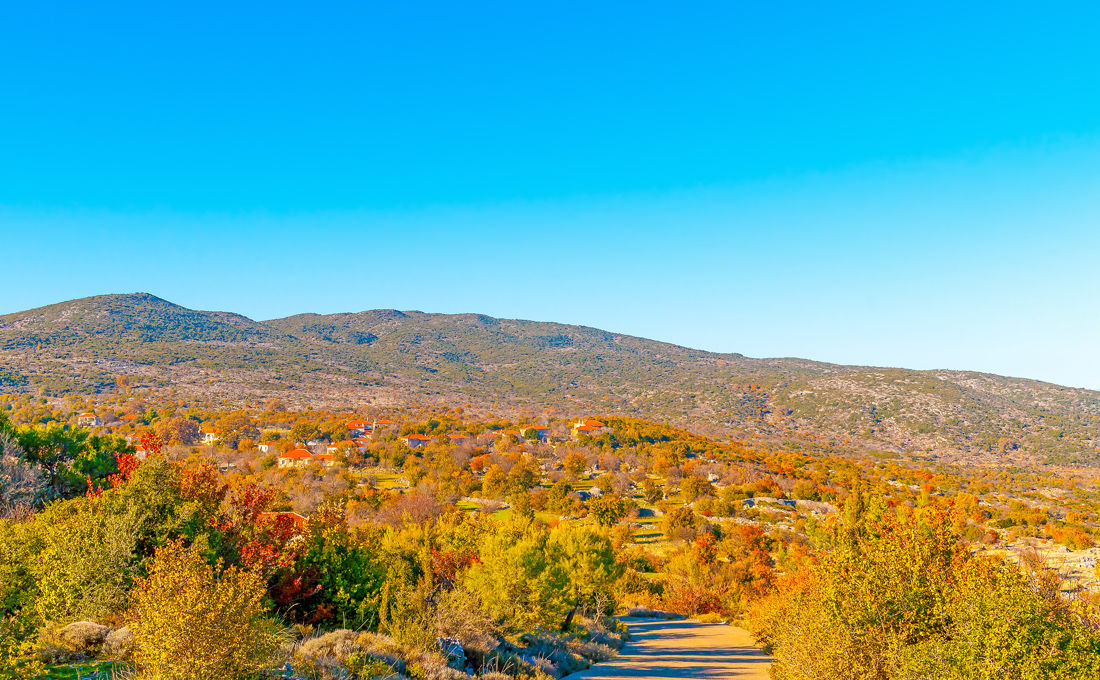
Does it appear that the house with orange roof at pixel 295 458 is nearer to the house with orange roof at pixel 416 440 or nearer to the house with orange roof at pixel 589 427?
the house with orange roof at pixel 416 440

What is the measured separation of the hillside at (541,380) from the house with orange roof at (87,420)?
24951mm

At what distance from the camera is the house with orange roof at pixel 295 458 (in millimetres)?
62391

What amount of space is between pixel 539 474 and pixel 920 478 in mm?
42485

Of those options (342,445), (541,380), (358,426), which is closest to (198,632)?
(342,445)

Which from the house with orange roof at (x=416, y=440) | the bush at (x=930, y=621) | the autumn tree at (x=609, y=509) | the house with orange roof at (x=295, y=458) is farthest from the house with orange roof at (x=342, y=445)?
the bush at (x=930, y=621)


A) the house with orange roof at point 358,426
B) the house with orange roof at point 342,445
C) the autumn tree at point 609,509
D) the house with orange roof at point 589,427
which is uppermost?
the house with orange roof at point 589,427

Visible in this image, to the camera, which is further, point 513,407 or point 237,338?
point 237,338

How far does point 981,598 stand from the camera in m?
10.9

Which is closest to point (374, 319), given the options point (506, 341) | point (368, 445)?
point (506, 341)

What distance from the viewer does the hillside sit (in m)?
102

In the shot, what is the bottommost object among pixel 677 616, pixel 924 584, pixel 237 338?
pixel 677 616

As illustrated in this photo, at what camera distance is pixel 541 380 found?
153m

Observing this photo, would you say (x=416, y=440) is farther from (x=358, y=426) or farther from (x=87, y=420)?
(x=87, y=420)

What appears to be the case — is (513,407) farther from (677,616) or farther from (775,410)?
(677,616)
